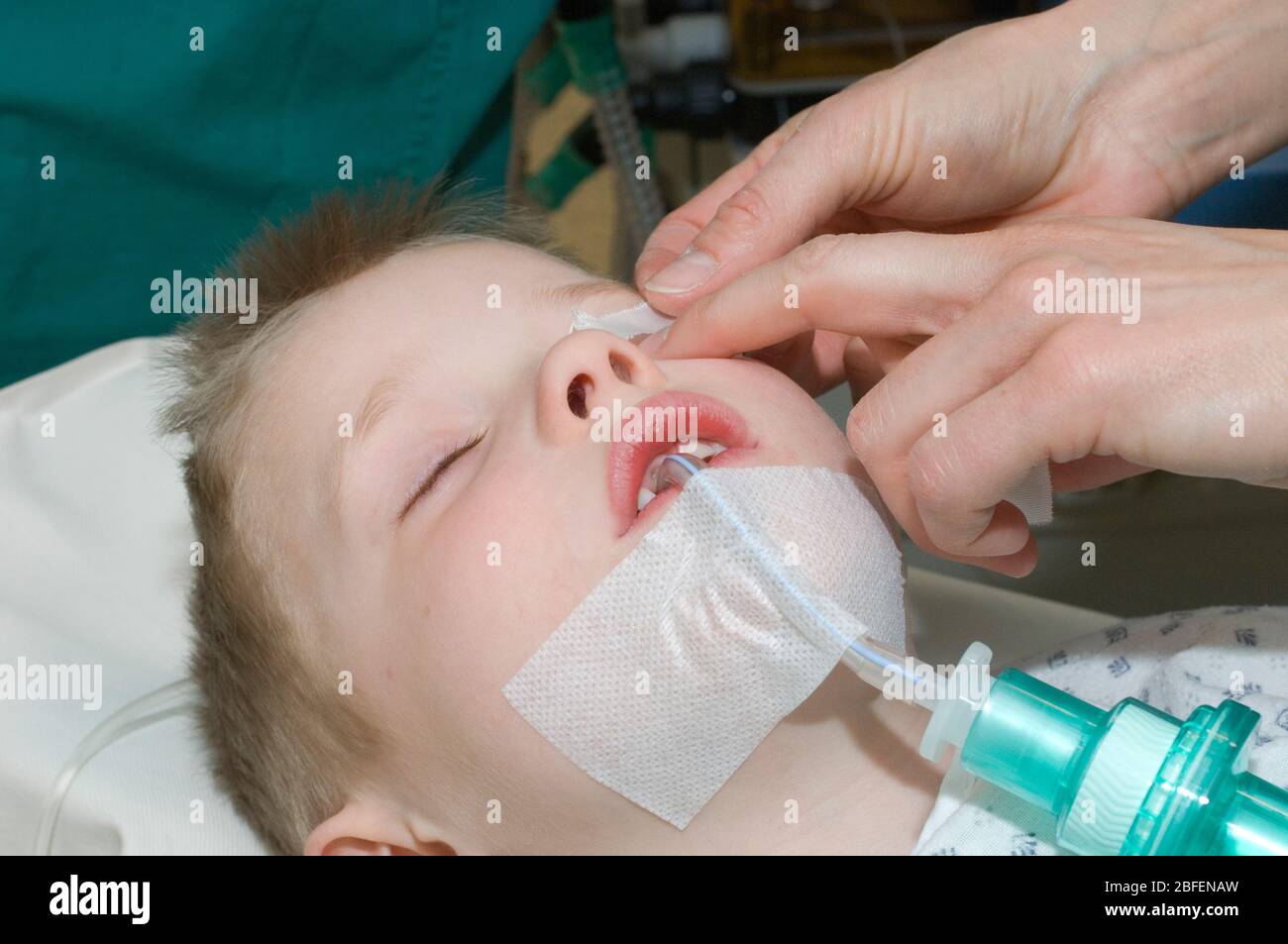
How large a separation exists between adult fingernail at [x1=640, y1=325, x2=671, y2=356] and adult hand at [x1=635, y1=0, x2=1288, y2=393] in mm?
77

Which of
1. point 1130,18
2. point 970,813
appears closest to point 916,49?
point 1130,18

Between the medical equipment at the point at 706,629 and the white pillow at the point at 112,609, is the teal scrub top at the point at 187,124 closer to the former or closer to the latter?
the white pillow at the point at 112,609

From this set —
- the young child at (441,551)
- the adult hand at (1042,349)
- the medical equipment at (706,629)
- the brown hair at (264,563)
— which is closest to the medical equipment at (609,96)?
the brown hair at (264,563)

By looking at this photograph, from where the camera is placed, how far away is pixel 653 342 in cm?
99

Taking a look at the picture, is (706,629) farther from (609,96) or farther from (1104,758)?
(609,96)

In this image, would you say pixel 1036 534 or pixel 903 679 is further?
pixel 1036 534

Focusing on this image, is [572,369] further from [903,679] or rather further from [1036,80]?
[1036,80]

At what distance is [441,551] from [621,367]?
195mm

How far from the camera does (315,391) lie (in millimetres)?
1020

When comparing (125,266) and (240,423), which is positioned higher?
(125,266)

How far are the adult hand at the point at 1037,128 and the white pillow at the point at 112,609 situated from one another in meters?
0.40

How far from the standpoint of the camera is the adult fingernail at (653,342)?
97cm

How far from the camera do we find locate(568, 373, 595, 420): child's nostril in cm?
90
